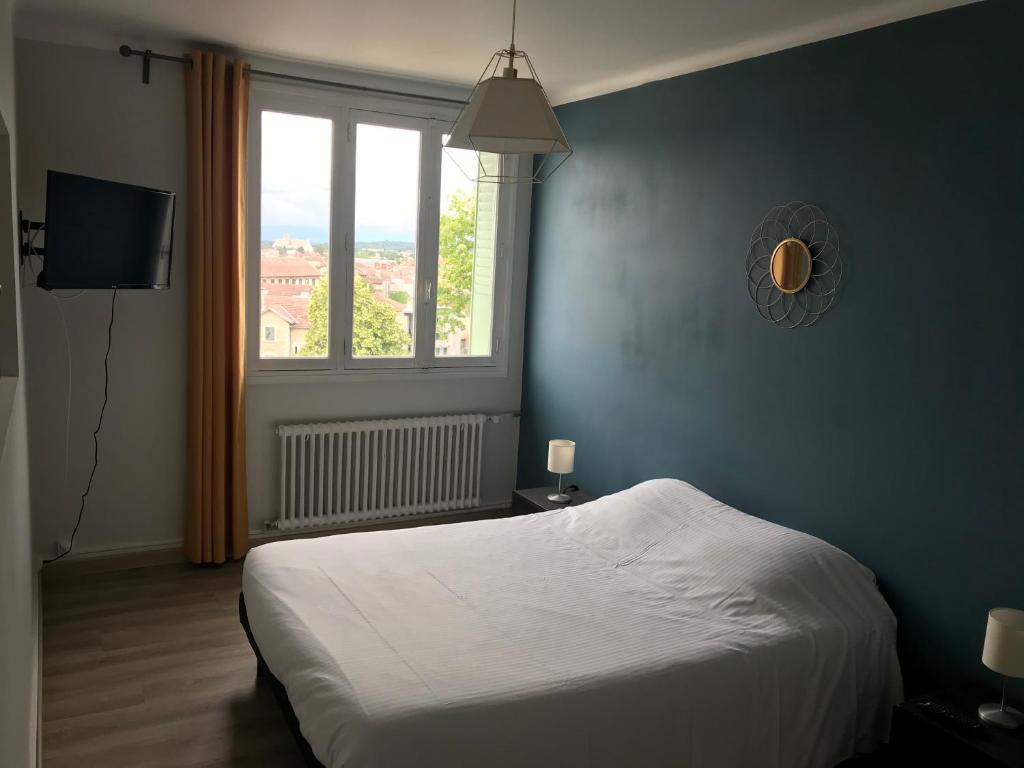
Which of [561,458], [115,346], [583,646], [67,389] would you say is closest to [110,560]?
[67,389]

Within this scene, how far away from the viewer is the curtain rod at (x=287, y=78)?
3.90 metres

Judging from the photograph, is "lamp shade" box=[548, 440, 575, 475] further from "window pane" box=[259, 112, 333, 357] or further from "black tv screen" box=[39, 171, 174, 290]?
"black tv screen" box=[39, 171, 174, 290]

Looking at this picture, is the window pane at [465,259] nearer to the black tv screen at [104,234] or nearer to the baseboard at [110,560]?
the black tv screen at [104,234]

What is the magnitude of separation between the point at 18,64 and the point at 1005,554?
4486 mm

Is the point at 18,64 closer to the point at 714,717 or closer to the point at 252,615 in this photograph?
the point at 252,615

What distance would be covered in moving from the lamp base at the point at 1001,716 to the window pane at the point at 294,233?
3565mm

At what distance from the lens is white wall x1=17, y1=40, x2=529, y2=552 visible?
3801 millimetres

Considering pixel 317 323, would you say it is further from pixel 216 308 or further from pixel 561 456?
pixel 561 456

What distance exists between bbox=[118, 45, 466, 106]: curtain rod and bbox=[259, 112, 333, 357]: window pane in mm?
191

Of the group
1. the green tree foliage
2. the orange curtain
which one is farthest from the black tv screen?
the green tree foliage

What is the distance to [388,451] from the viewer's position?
488cm

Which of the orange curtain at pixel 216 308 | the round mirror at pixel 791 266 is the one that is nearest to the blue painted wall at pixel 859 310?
the round mirror at pixel 791 266

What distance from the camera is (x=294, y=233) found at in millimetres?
4465

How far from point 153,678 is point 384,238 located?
261cm
